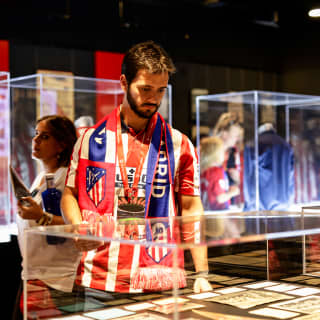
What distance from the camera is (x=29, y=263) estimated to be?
1.50 metres

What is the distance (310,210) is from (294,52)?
24.6 feet

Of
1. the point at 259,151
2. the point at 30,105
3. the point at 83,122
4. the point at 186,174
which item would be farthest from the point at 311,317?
the point at 259,151

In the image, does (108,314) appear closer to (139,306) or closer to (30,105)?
(139,306)

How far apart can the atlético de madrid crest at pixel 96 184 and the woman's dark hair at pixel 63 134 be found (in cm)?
118

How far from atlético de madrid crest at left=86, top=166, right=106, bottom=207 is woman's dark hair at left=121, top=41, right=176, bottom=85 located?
323 millimetres

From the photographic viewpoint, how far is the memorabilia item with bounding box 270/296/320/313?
62.7 inches

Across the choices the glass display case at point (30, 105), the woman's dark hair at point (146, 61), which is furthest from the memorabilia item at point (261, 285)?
the glass display case at point (30, 105)

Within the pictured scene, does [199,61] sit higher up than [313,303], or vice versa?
[199,61]

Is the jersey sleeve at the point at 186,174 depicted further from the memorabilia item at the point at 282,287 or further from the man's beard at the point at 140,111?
the memorabilia item at the point at 282,287

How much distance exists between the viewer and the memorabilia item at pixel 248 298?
5.25ft

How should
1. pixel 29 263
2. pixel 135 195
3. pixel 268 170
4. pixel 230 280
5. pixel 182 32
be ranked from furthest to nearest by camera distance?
pixel 182 32, pixel 268 170, pixel 135 195, pixel 230 280, pixel 29 263

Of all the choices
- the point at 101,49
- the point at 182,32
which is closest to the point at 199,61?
the point at 182,32

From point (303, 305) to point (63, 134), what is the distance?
1.92 m

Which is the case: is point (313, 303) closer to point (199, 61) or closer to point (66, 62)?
point (66, 62)
